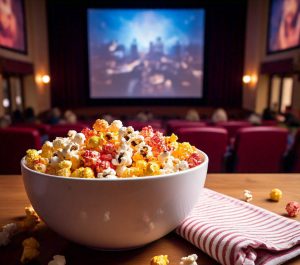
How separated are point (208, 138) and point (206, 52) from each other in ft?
21.5

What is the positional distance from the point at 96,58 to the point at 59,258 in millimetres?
8574

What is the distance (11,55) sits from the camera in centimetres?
603

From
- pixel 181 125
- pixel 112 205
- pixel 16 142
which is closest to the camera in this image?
pixel 112 205

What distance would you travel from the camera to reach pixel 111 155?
25.3 inches

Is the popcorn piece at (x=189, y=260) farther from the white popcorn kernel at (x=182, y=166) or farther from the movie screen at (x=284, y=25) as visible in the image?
the movie screen at (x=284, y=25)

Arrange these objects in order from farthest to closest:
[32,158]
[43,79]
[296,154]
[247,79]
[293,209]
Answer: [247,79] < [43,79] < [296,154] < [293,209] < [32,158]

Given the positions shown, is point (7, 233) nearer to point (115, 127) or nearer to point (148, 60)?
point (115, 127)

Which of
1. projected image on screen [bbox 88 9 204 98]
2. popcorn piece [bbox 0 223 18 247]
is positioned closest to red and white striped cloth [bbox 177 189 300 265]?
popcorn piece [bbox 0 223 18 247]

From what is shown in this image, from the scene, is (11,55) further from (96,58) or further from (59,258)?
(59,258)

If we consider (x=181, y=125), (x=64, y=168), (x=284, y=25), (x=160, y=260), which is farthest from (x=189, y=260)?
(x=284, y=25)

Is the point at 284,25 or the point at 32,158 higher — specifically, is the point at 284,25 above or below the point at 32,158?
above

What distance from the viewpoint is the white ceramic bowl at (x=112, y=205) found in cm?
55

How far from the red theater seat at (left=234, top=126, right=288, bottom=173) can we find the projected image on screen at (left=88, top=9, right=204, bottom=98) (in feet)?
20.0

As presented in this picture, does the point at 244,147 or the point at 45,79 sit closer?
the point at 244,147
